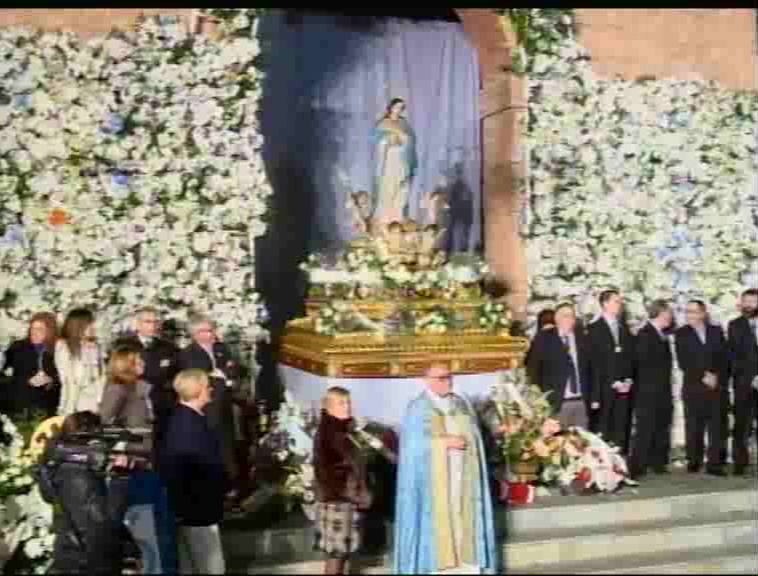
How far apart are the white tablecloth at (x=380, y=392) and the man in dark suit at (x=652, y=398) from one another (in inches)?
51.0

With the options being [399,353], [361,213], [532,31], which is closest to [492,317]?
[399,353]

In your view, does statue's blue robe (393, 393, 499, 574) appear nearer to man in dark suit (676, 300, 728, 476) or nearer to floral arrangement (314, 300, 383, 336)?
floral arrangement (314, 300, 383, 336)

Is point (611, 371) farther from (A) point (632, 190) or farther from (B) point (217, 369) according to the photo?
(B) point (217, 369)

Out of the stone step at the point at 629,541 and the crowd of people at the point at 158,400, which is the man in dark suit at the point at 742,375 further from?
the crowd of people at the point at 158,400

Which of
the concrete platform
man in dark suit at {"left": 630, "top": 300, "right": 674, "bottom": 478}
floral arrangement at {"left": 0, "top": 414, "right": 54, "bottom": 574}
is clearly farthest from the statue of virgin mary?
floral arrangement at {"left": 0, "top": 414, "right": 54, "bottom": 574}

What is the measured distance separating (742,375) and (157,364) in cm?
422

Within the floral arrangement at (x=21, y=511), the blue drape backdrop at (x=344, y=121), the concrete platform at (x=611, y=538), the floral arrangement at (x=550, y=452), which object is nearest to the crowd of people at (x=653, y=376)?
→ the floral arrangement at (x=550, y=452)

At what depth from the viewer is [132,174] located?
8562 millimetres

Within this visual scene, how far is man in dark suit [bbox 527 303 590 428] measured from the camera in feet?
28.5

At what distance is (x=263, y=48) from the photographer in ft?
31.2

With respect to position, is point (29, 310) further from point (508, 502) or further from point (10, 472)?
point (508, 502)

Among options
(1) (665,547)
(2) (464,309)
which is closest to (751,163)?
(2) (464,309)

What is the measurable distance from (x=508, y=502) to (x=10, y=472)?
3.07 metres

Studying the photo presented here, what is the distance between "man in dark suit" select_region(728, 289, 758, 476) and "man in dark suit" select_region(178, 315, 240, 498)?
3.68m
